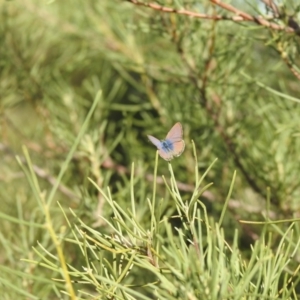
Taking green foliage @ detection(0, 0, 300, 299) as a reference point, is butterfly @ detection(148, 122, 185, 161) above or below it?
above

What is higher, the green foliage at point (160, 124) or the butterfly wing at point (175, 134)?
the butterfly wing at point (175, 134)

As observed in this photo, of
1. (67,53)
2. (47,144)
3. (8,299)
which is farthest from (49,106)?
(8,299)

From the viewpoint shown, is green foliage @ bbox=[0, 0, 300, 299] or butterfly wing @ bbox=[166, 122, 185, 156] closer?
butterfly wing @ bbox=[166, 122, 185, 156]

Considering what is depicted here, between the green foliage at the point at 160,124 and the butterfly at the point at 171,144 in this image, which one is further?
the green foliage at the point at 160,124

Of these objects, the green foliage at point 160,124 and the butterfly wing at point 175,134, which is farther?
the green foliage at point 160,124

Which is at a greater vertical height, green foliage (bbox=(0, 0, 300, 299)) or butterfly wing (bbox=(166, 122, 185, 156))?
butterfly wing (bbox=(166, 122, 185, 156))

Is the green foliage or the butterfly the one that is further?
the green foliage

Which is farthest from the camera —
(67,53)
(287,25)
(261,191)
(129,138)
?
(67,53)

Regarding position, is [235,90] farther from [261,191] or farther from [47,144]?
[47,144]

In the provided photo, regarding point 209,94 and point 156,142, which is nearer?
point 156,142
